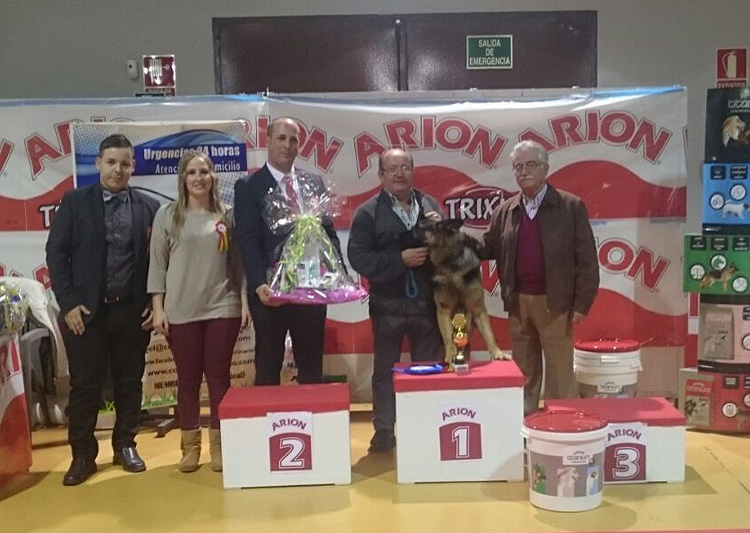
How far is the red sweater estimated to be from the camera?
357cm

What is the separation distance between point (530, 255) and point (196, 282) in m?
1.52

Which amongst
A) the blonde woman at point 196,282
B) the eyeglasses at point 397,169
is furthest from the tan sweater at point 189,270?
the eyeglasses at point 397,169

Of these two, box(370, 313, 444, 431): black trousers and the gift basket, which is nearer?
the gift basket

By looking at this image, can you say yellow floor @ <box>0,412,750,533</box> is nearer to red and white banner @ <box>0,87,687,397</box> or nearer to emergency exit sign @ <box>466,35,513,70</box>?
red and white banner @ <box>0,87,687,397</box>

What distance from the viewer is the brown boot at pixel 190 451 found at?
3.46 metres

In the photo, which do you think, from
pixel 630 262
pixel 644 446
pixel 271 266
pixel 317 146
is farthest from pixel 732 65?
pixel 271 266

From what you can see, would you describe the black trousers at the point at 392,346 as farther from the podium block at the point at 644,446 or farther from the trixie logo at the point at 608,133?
the trixie logo at the point at 608,133

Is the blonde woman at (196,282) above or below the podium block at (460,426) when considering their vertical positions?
above

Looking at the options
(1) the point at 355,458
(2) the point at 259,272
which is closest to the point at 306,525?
(1) the point at 355,458

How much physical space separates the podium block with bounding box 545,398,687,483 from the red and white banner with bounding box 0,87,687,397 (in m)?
1.36

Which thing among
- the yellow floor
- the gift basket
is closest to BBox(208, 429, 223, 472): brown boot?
the yellow floor

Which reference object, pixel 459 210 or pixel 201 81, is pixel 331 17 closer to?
pixel 201 81

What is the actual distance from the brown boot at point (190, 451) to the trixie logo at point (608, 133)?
243cm

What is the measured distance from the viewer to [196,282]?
130 inches
